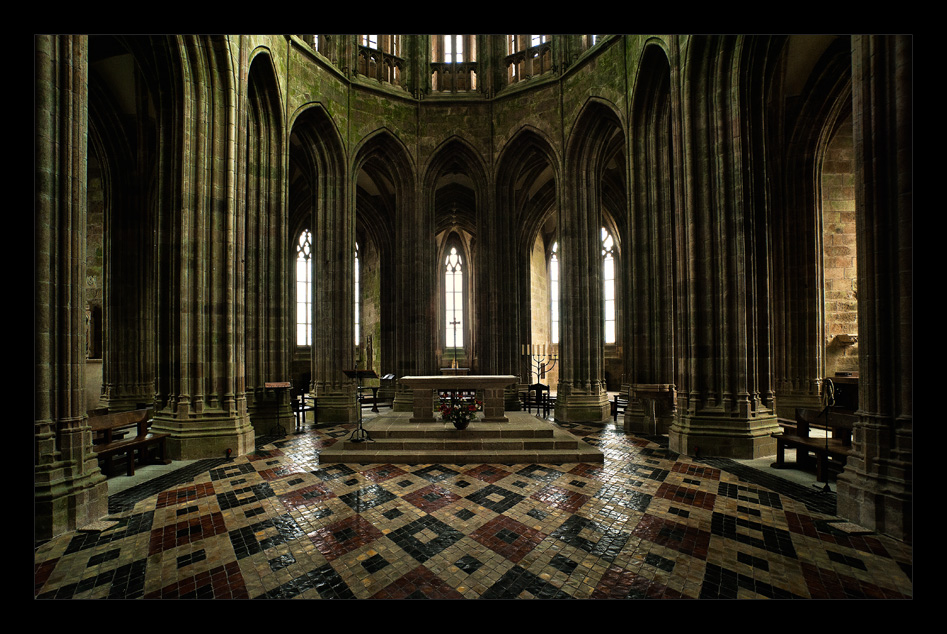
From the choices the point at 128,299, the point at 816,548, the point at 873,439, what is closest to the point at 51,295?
the point at 816,548

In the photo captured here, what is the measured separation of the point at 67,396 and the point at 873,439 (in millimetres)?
9738

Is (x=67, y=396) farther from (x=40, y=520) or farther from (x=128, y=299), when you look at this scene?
(x=128, y=299)

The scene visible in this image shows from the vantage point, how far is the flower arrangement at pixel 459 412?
816cm

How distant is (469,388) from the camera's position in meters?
8.93

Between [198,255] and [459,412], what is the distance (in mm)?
6165

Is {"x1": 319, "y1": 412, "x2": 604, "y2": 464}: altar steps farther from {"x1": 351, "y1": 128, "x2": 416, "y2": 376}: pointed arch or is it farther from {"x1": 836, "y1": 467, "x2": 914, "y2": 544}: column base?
{"x1": 351, "y1": 128, "x2": 416, "y2": 376}: pointed arch

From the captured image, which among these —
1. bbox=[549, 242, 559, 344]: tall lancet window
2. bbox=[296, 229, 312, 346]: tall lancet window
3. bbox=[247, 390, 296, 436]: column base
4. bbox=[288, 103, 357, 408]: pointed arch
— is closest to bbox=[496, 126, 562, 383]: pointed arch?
bbox=[549, 242, 559, 344]: tall lancet window

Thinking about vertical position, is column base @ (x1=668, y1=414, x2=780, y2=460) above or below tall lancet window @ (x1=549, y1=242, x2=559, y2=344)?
below

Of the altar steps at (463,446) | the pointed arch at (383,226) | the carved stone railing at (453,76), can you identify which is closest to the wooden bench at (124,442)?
the altar steps at (463,446)

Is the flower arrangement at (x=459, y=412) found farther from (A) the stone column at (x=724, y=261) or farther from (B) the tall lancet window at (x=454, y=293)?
(B) the tall lancet window at (x=454, y=293)

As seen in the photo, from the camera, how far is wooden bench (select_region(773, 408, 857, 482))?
5.87 m

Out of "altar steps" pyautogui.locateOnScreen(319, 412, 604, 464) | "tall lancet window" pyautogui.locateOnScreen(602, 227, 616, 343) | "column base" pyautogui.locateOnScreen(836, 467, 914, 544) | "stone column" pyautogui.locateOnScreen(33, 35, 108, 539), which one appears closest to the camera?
"column base" pyautogui.locateOnScreen(836, 467, 914, 544)

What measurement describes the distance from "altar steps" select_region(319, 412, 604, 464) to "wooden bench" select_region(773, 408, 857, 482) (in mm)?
3119

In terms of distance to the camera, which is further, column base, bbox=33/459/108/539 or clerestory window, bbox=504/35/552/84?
clerestory window, bbox=504/35/552/84
